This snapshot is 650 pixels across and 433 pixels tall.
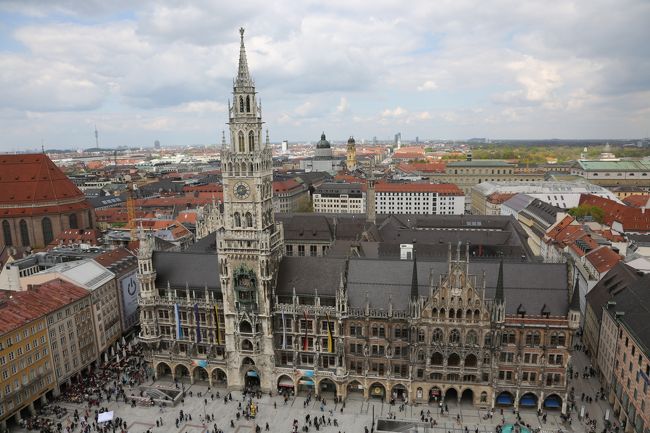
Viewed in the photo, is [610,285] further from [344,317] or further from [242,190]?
[242,190]

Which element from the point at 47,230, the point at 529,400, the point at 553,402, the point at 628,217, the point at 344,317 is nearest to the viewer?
the point at 553,402

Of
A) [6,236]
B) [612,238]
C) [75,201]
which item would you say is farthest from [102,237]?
[612,238]

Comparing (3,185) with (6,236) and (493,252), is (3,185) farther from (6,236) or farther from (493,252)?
(493,252)

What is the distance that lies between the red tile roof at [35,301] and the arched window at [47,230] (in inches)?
2577

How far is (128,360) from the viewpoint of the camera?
91375 mm

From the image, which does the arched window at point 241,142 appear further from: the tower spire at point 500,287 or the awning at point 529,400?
the awning at point 529,400

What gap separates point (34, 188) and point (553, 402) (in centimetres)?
14662

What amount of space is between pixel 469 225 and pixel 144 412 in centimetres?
9763

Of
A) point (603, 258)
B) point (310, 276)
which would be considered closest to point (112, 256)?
point (310, 276)

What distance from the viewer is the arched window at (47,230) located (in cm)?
14819

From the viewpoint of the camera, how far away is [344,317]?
7500cm

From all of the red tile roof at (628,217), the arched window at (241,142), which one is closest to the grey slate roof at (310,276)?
the arched window at (241,142)

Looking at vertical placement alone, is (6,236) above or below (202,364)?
above

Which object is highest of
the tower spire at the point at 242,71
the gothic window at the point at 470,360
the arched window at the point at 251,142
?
the tower spire at the point at 242,71
